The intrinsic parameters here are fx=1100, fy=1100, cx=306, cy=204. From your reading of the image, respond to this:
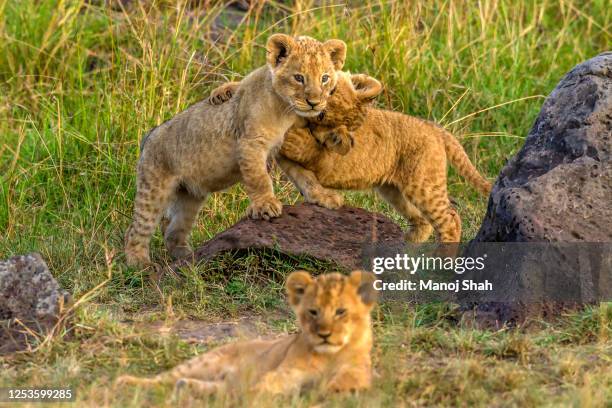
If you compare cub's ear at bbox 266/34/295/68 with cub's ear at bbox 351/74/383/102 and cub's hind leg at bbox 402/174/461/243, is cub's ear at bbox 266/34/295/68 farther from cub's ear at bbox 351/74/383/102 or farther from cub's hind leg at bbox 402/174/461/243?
cub's hind leg at bbox 402/174/461/243

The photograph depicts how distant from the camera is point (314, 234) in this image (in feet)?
23.6

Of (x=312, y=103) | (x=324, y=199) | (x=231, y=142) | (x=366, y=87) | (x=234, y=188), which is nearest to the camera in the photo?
(x=312, y=103)

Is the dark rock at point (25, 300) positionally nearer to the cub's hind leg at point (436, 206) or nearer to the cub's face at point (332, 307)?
the cub's face at point (332, 307)

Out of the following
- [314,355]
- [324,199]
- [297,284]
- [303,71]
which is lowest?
[314,355]

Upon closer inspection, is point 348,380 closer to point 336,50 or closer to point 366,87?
point 336,50

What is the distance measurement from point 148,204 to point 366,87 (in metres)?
1.73

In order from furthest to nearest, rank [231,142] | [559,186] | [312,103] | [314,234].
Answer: [231,142] → [314,234] → [312,103] → [559,186]

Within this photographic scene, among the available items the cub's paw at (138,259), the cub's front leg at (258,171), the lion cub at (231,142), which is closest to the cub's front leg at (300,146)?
the lion cub at (231,142)

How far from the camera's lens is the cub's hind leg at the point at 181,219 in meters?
7.86

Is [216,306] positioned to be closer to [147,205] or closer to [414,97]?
[147,205]

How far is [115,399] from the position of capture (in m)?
4.69

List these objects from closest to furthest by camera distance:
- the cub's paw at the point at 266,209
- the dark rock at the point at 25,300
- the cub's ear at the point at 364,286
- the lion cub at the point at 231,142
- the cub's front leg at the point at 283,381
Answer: the cub's front leg at the point at 283,381 < the cub's ear at the point at 364,286 < the dark rock at the point at 25,300 < the lion cub at the point at 231,142 < the cub's paw at the point at 266,209

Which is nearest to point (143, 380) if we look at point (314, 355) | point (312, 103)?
point (314, 355)

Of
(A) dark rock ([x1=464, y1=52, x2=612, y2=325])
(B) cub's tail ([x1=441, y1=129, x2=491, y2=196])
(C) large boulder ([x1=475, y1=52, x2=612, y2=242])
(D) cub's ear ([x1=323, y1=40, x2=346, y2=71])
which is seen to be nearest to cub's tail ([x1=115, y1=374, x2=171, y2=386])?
(A) dark rock ([x1=464, y1=52, x2=612, y2=325])
